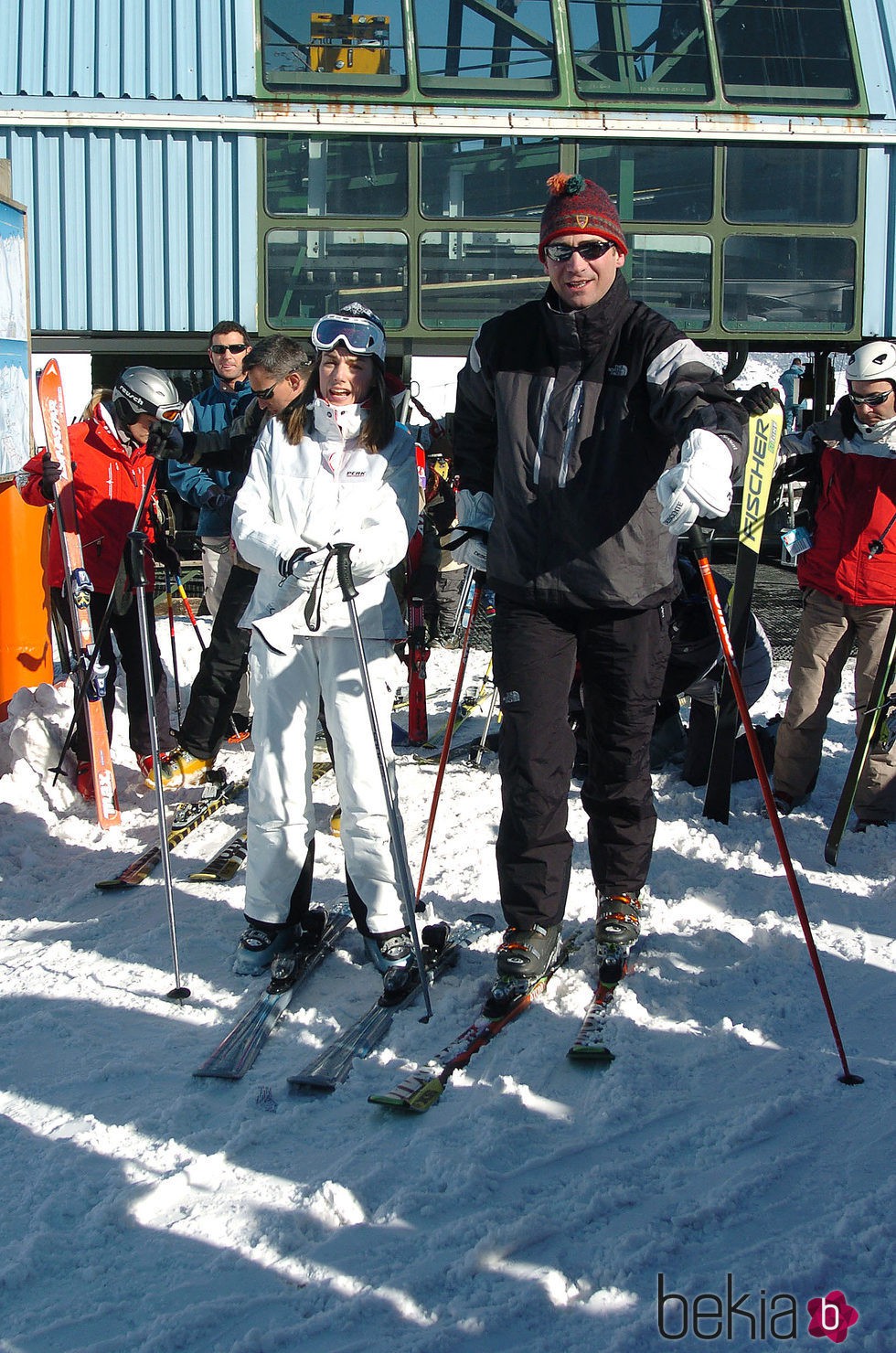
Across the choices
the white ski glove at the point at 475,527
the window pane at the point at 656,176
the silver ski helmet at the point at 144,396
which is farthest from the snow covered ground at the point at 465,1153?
the window pane at the point at 656,176

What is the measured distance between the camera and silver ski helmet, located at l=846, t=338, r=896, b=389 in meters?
4.68

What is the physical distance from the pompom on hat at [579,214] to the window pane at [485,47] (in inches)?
233

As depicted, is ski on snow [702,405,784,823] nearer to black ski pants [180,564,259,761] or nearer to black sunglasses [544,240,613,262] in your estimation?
black sunglasses [544,240,613,262]

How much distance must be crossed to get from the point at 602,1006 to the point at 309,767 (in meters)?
1.12

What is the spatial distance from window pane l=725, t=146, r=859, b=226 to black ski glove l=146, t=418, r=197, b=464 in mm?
5568

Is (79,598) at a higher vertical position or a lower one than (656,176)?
lower

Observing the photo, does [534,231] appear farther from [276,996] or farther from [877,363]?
[276,996]

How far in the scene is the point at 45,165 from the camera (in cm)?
859

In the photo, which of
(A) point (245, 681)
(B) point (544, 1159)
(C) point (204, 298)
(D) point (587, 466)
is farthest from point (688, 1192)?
(C) point (204, 298)

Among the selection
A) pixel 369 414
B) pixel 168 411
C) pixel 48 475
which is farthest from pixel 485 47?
pixel 369 414

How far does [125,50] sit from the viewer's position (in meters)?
8.51

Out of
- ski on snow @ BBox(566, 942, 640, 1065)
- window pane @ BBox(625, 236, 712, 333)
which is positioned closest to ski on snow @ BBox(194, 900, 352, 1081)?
ski on snow @ BBox(566, 942, 640, 1065)

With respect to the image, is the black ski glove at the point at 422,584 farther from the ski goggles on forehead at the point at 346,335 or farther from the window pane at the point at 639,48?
the window pane at the point at 639,48

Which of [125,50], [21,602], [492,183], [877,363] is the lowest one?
[21,602]
